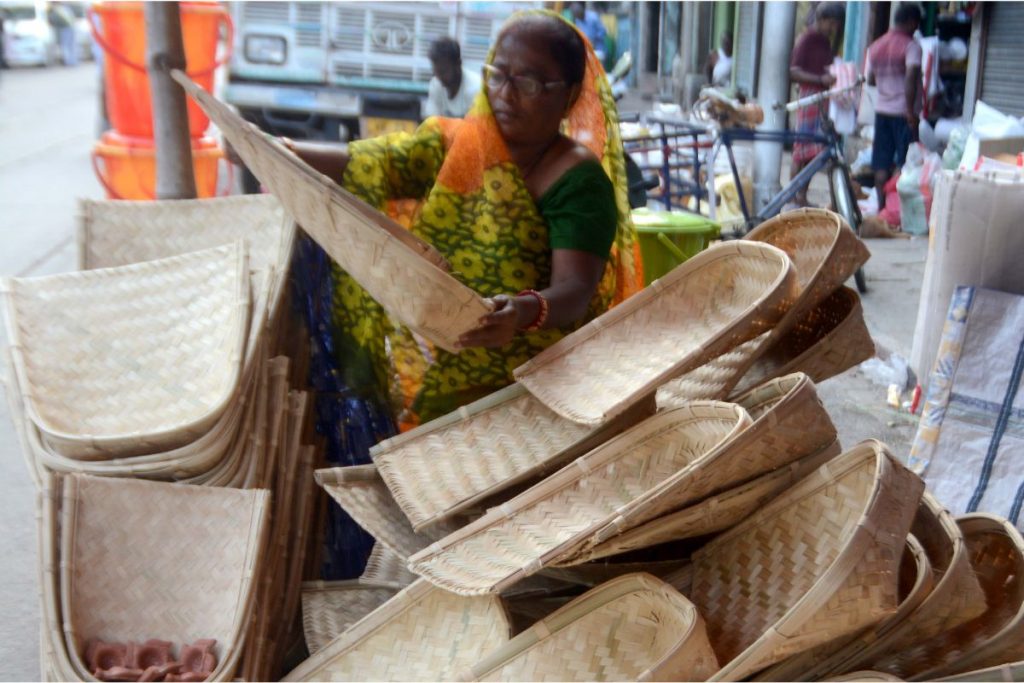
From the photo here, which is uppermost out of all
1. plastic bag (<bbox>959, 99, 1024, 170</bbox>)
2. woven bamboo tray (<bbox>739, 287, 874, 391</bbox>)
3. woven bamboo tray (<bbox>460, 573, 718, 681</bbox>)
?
plastic bag (<bbox>959, 99, 1024, 170</bbox>)

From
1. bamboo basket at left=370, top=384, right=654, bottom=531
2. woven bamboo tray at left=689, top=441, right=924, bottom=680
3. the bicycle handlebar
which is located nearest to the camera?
woven bamboo tray at left=689, top=441, right=924, bottom=680

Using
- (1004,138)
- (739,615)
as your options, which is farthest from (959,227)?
(739,615)

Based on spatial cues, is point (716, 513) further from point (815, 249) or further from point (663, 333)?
point (815, 249)

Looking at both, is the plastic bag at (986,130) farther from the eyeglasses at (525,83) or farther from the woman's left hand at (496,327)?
the woman's left hand at (496,327)

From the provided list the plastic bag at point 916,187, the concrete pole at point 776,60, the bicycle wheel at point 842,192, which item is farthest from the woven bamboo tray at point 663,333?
the concrete pole at point 776,60

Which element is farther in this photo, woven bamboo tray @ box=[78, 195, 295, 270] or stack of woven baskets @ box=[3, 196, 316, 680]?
woven bamboo tray @ box=[78, 195, 295, 270]

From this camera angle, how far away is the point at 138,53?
5039mm

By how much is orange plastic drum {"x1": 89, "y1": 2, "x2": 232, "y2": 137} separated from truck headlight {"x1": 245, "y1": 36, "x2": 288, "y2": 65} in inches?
61.8

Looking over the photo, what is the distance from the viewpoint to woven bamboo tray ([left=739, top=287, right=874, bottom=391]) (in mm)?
2201

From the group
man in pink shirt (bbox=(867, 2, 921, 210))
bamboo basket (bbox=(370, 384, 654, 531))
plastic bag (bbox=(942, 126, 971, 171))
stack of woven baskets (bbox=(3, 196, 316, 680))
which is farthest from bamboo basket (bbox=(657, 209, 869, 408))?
man in pink shirt (bbox=(867, 2, 921, 210))

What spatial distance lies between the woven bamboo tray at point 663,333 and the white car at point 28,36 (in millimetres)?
19687

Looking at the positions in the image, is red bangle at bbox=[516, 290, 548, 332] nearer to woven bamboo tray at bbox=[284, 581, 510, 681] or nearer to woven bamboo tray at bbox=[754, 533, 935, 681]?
woven bamboo tray at bbox=[284, 581, 510, 681]

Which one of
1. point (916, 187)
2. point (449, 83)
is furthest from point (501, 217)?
point (916, 187)

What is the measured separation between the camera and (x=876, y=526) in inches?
60.1
